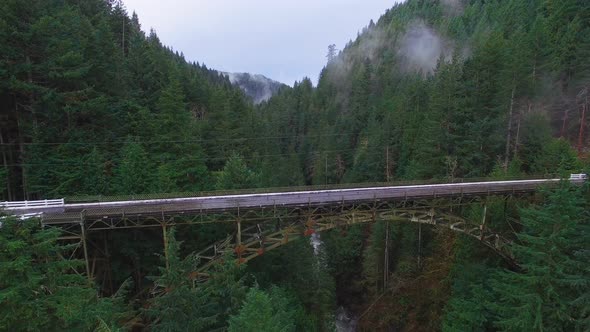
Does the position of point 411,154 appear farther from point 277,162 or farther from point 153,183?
point 153,183

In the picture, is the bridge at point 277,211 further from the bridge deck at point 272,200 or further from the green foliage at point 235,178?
the green foliage at point 235,178

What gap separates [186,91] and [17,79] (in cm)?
3206

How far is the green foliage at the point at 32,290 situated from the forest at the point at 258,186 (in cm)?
5

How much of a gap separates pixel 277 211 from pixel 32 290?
1359 cm

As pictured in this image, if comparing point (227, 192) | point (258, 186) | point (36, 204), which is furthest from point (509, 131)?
point (36, 204)

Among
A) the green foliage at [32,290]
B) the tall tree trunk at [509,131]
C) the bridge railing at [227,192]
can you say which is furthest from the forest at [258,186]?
the bridge railing at [227,192]

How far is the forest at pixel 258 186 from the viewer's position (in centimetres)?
1351

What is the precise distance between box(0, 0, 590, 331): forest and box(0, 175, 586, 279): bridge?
131 centimetres

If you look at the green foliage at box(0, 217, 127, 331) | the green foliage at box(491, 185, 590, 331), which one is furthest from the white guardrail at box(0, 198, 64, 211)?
the green foliage at box(491, 185, 590, 331)

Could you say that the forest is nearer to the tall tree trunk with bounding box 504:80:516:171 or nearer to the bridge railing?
the tall tree trunk with bounding box 504:80:516:171

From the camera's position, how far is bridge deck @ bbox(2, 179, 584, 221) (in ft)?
61.7

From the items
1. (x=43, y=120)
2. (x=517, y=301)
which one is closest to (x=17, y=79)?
(x=43, y=120)

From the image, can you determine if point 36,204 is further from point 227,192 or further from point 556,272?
point 556,272

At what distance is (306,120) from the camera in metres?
95.6
